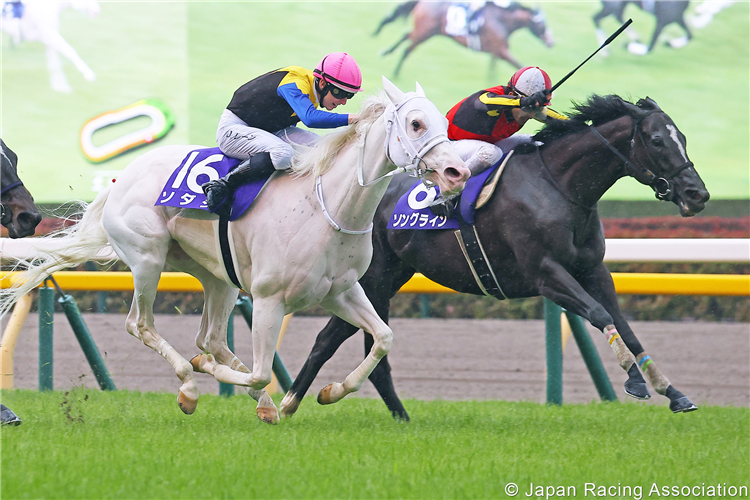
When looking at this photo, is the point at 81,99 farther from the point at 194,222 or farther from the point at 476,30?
the point at 194,222

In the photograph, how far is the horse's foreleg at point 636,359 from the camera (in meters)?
4.65

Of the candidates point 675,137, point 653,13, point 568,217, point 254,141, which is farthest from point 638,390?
point 653,13

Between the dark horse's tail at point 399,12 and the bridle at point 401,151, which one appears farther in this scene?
the dark horse's tail at point 399,12

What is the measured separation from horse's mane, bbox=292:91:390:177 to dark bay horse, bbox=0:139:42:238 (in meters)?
1.31

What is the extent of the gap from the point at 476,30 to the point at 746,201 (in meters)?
4.75

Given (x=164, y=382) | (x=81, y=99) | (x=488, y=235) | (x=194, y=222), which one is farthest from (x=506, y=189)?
(x=81, y=99)

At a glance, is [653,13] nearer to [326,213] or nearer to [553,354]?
[553,354]

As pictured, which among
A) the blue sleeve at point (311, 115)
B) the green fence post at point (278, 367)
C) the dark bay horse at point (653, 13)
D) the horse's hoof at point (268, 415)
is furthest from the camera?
the dark bay horse at point (653, 13)

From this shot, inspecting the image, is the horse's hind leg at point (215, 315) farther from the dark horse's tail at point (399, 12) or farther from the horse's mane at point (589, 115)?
the dark horse's tail at point (399, 12)

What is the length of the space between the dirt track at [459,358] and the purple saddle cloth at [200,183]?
1987mm

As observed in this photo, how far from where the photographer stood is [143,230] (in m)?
5.01

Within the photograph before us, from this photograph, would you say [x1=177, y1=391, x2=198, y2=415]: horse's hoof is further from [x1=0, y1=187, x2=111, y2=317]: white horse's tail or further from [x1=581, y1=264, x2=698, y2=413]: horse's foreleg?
[x1=581, y1=264, x2=698, y2=413]: horse's foreleg

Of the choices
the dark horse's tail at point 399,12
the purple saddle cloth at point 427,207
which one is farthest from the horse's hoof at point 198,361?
the dark horse's tail at point 399,12

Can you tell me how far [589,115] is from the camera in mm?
5371
